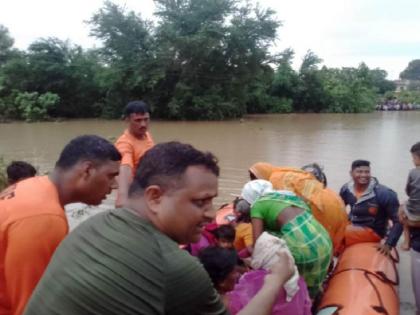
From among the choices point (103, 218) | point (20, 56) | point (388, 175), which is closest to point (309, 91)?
point (20, 56)

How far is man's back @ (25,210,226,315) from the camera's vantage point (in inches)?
41.3

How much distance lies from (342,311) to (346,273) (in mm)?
707

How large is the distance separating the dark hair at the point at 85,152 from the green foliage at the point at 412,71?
290 feet

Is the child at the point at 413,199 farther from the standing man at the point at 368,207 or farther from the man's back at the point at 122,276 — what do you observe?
the man's back at the point at 122,276

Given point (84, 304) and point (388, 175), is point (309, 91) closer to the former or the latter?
point (388, 175)

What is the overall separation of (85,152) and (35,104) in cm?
2549

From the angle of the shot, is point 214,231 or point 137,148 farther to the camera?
point 137,148

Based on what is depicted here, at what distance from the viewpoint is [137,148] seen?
3.68 m

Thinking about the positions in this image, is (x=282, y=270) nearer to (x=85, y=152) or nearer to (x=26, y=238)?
(x=26, y=238)

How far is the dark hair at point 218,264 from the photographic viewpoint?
2508mm

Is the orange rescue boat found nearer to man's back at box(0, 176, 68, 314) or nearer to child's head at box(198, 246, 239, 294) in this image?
child's head at box(198, 246, 239, 294)

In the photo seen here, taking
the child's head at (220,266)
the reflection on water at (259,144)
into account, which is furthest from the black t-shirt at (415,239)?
the reflection on water at (259,144)

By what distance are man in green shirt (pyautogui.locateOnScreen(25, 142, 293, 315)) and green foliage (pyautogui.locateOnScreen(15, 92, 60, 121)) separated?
2559 cm

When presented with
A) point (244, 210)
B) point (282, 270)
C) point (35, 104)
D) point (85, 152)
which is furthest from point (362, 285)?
point (35, 104)
